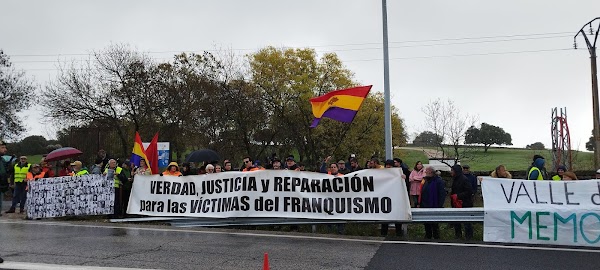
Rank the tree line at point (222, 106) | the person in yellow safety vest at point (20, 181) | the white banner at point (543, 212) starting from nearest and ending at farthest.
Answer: the white banner at point (543, 212) → the person in yellow safety vest at point (20, 181) → the tree line at point (222, 106)

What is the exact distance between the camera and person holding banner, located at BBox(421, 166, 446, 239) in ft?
34.9

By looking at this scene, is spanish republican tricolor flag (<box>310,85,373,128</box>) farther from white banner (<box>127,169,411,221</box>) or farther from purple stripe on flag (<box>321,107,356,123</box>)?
white banner (<box>127,169,411,221</box>)

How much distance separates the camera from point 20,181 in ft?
50.4

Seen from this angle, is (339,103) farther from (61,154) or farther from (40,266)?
(61,154)

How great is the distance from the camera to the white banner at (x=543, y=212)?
901cm

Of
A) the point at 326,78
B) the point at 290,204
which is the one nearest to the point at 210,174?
the point at 290,204

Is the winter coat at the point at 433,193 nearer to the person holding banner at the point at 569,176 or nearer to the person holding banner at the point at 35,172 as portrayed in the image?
the person holding banner at the point at 569,176

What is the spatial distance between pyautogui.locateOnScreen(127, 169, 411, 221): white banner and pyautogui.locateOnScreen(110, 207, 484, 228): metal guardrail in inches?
4.4

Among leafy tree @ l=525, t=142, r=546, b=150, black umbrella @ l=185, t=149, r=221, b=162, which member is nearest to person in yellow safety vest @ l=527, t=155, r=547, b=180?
black umbrella @ l=185, t=149, r=221, b=162

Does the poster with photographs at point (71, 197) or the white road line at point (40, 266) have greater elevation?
the poster with photographs at point (71, 197)

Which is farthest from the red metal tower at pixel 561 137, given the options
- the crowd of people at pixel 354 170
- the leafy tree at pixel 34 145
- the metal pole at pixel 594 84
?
the leafy tree at pixel 34 145

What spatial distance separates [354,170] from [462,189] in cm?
250

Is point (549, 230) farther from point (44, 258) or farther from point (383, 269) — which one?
point (44, 258)

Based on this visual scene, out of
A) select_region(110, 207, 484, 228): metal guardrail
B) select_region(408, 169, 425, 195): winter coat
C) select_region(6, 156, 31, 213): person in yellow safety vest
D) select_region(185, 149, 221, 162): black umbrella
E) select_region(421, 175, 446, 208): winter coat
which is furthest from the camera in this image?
select_region(185, 149, 221, 162): black umbrella
